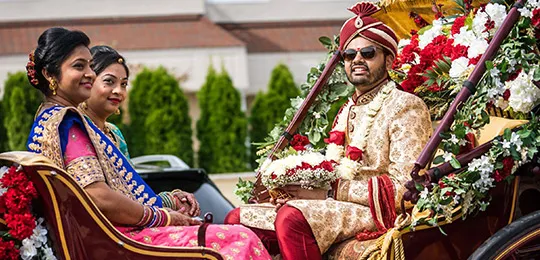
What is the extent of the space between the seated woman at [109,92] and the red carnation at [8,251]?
3.26 ft

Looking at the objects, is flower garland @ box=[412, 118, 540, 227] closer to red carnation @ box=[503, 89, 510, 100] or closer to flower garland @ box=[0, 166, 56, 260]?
red carnation @ box=[503, 89, 510, 100]

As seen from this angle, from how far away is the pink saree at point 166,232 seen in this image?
14.0 feet

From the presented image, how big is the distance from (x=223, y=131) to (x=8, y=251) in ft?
50.4

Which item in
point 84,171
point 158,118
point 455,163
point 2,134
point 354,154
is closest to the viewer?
point 84,171

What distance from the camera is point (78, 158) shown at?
14.0ft

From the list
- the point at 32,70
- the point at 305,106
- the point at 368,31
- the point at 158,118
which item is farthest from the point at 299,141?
the point at 158,118

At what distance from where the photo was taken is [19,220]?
162 inches

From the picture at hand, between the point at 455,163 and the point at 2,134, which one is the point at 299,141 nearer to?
the point at 455,163

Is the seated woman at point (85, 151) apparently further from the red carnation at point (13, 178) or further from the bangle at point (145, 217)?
the red carnation at point (13, 178)

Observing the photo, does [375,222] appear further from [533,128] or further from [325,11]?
[325,11]

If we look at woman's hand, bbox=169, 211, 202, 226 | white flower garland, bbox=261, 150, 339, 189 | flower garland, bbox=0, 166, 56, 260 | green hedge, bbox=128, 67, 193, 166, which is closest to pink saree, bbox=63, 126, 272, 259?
woman's hand, bbox=169, 211, 202, 226

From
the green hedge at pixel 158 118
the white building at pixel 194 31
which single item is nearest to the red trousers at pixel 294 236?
the green hedge at pixel 158 118

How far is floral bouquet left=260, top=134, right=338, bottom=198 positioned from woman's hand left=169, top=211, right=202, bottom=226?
1.58 ft

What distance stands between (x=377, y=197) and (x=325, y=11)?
19.8 metres
